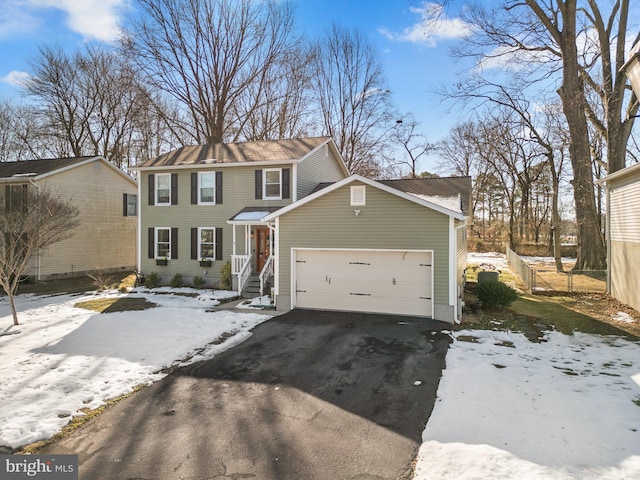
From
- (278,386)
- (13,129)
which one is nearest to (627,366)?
(278,386)

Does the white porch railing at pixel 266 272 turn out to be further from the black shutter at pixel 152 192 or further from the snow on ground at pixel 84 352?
the black shutter at pixel 152 192

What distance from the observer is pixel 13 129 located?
29234mm

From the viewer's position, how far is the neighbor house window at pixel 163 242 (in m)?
17.8

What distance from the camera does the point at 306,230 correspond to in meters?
11.9

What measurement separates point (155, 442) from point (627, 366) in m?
8.12

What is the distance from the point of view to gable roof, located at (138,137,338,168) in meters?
16.7

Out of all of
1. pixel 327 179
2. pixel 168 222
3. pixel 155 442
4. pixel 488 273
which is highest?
pixel 327 179

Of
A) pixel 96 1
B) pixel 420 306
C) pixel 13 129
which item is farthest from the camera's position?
pixel 13 129

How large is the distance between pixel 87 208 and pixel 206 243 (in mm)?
8804

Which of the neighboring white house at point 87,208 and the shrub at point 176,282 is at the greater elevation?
the neighboring white house at point 87,208

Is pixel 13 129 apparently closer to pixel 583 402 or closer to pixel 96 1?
pixel 96 1

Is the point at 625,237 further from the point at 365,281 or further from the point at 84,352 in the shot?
the point at 84,352

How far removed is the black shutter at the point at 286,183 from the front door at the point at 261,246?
1.79 m

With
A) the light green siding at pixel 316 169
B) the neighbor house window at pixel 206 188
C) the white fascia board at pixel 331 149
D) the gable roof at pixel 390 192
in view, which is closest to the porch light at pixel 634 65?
the gable roof at pixel 390 192
